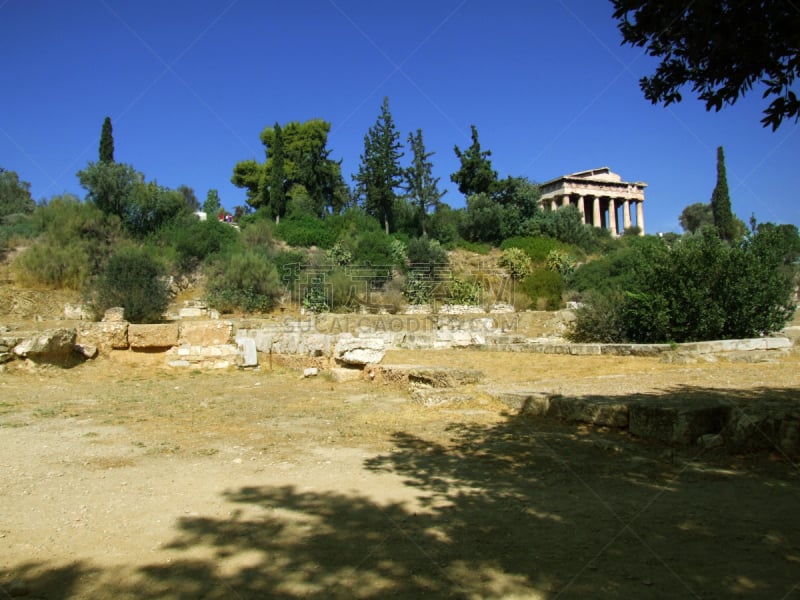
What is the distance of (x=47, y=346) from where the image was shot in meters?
10.5

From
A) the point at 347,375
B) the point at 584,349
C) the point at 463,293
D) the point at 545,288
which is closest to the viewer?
the point at 347,375

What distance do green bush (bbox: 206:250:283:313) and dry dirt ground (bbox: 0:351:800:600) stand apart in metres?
16.1

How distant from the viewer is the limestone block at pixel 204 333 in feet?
40.1

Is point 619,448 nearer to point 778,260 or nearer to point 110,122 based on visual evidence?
point 778,260

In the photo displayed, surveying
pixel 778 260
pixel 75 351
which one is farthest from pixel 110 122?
pixel 778 260

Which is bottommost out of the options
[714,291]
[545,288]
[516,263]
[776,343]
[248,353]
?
[248,353]

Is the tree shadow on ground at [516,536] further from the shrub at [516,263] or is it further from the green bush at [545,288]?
the shrub at [516,263]

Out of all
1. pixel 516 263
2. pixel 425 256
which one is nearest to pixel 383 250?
pixel 425 256

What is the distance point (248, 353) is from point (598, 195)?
49410 millimetres

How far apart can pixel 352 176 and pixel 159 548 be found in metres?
39.2

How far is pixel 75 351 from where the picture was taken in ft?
37.2

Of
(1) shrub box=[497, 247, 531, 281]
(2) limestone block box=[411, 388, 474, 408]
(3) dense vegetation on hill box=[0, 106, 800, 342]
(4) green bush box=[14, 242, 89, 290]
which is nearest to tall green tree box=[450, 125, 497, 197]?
(3) dense vegetation on hill box=[0, 106, 800, 342]

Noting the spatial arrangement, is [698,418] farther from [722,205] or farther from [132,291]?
[722,205]

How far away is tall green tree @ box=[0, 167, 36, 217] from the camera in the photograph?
143ft
